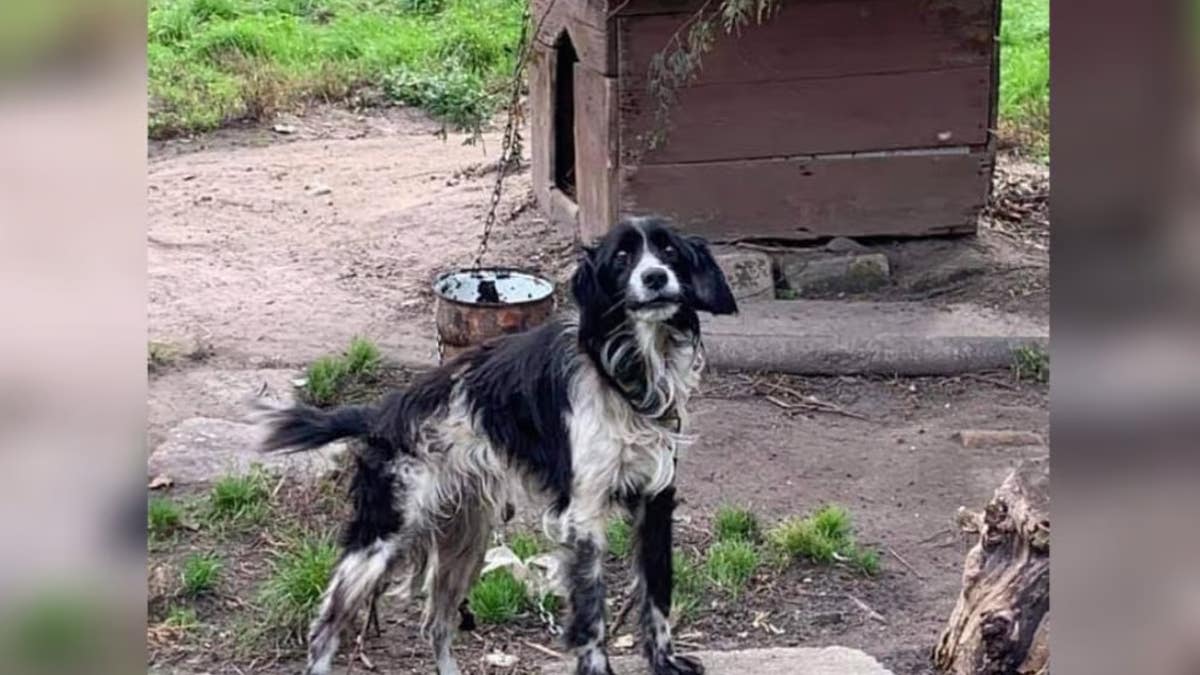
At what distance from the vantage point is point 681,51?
597 centimetres

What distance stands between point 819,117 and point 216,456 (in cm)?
329

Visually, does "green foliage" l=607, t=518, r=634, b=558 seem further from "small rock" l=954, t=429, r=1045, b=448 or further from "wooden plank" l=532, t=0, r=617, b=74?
"wooden plank" l=532, t=0, r=617, b=74

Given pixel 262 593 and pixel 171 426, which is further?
pixel 171 426

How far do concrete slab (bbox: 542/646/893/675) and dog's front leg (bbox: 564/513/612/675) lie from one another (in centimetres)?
7

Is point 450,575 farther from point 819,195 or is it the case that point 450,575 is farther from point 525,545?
point 819,195

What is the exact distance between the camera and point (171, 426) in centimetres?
569

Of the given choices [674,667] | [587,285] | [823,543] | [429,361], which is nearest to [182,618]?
[674,667]

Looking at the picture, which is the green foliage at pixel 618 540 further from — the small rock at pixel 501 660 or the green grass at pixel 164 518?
the green grass at pixel 164 518

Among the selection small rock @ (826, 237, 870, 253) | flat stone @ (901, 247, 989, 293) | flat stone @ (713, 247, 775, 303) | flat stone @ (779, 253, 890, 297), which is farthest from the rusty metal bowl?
flat stone @ (901, 247, 989, 293)

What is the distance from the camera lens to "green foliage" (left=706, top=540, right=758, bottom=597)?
14.5 ft
